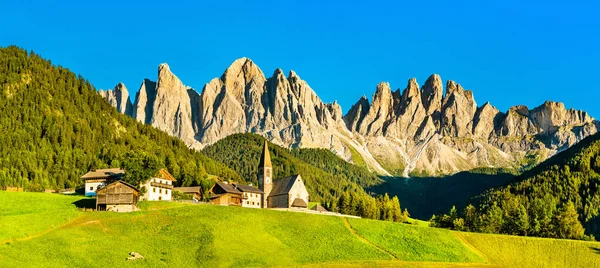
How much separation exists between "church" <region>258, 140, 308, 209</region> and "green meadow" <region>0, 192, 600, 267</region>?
38501mm

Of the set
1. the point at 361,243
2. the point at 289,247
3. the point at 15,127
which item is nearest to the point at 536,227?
the point at 361,243

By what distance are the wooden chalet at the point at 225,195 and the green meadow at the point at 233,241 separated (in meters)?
30.1

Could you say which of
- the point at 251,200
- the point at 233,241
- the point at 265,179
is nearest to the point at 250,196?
the point at 251,200

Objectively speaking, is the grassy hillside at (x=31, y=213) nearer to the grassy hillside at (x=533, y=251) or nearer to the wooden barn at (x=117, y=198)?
the wooden barn at (x=117, y=198)

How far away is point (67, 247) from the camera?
89188 millimetres

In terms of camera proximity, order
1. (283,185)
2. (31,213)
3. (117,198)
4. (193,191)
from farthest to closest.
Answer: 1. (283,185)
2. (193,191)
3. (117,198)
4. (31,213)

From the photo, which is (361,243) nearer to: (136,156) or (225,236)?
(225,236)

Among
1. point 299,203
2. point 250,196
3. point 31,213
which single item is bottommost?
point 31,213

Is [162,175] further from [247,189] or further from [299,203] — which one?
[299,203]

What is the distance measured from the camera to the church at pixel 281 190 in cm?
16238

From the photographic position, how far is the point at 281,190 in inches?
6545

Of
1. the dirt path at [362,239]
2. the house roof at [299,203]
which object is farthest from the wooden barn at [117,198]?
the house roof at [299,203]

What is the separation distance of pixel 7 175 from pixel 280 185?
66057mm

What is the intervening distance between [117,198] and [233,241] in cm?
2820
